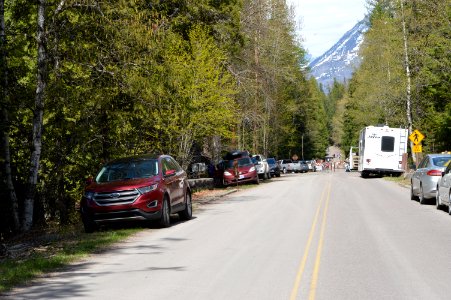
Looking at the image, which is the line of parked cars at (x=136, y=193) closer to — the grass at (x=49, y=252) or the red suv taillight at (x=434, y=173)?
the grass at (x=49, y=252)

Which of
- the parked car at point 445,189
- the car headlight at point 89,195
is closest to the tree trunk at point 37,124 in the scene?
the car headlight at point 89,195

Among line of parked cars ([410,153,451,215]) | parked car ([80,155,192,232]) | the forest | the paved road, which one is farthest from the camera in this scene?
line of parked cars ([410,153,451,215])

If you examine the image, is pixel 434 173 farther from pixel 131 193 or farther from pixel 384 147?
pixel 384 147

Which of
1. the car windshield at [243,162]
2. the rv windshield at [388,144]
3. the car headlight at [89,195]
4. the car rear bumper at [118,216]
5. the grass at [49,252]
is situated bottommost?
the grass at [49,252]

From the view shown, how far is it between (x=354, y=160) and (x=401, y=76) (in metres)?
27.7

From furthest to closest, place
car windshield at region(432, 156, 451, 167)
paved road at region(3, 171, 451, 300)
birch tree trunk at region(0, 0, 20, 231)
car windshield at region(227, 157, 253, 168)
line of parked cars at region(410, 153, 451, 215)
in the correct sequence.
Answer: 1. car windshield at region(227, 157, 253, 168)
2. car windshield at region(432, 156, 451, 167)
3. line of parked cars at region(410, 153, 451, 215)
4. birch tree trunk at region(0, 0, 20, 231)
5. paved road at region(3, 171, 451, 300)

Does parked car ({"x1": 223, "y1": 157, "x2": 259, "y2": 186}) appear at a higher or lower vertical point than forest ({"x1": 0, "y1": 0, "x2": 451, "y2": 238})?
lower

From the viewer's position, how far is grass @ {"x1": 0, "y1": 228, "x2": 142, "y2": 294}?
913 centimetres

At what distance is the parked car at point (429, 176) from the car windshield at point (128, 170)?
29.6 feet

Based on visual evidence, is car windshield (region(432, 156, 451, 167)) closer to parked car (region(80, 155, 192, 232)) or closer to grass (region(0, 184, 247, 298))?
parked car (region(80, 155, 192, 232))

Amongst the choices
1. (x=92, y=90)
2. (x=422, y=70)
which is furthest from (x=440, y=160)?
(x=422, y=70)

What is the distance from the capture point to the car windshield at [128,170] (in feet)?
50.7

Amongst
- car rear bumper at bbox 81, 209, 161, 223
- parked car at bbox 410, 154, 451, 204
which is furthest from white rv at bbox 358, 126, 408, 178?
car rear bumper at bbox 81, 209, 161, 223

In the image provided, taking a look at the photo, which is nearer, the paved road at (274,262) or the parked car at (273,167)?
the paved road at (274,262)
